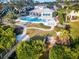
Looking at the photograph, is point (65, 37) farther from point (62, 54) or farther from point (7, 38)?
point (7, 38)

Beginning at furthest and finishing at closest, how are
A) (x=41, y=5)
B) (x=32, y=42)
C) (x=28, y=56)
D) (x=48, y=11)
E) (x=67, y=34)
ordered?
1. (x=41, y=5)
2. (x=48, y=11)
3. (x=67, y=34)
4. (x=32, y=42)
5. (x=28, y=56)

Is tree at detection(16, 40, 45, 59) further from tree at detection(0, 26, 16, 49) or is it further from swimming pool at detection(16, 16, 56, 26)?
swimming pool at detection(16, 16, 56, 26)

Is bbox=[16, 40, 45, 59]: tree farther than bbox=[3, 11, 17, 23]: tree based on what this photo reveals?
No

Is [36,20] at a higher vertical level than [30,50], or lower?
higher

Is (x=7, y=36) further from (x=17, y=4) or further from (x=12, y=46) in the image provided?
(x=17, y=4)

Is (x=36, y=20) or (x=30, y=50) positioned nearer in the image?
(x=30, y=50)

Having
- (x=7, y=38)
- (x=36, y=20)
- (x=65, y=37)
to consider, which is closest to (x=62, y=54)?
(x=65, y=37)

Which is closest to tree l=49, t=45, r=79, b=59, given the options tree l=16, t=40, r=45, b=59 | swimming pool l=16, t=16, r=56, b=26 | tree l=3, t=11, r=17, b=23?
tree l=16, t=40, r=45, b=59

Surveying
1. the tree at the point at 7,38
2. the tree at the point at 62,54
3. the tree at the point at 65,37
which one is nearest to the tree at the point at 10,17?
the tree at the point at 7,38

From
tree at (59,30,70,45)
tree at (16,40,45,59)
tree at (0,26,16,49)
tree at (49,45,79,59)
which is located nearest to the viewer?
tree at (49,45,79,59)

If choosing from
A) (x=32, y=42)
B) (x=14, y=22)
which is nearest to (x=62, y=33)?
(x=32, y=42)

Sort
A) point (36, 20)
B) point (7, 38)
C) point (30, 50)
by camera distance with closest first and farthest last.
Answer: point (30, 50)
point (7, 38)
point (36, 20)
